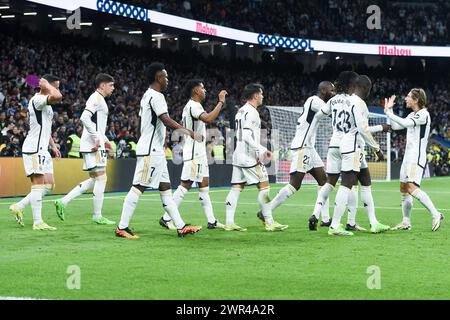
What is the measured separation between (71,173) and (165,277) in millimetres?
15457

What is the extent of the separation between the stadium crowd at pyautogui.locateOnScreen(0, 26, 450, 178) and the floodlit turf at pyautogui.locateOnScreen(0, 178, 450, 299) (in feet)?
39.5

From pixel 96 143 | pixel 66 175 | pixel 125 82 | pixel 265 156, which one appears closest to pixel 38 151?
pixel 96 143

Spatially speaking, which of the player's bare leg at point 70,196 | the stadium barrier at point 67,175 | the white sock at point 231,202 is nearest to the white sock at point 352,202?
the white sock at point 231,202

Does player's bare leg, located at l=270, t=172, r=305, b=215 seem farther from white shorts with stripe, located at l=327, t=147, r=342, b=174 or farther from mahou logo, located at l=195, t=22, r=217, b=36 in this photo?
mahou logo, located at l=195, t=22, r=217, b=36

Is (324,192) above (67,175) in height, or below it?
above

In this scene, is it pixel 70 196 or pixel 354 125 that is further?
pixel 70 196

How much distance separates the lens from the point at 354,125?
38.1 feet

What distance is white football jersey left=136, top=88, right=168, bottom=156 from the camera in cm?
1083

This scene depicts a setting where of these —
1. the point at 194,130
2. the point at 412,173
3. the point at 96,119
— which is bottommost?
the point at 412,173

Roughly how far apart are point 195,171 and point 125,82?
2408 centimetres

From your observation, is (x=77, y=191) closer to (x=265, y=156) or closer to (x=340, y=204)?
(x=265, y=156)

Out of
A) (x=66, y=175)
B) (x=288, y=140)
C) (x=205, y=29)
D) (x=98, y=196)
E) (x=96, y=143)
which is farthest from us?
(x=205, y=29)
